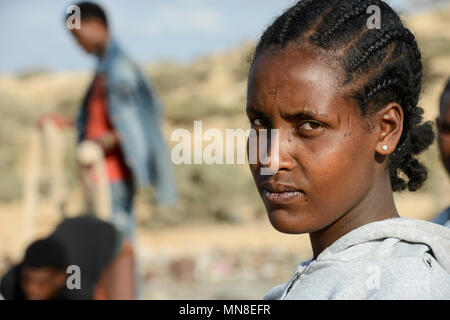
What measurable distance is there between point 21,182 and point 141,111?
1163cm

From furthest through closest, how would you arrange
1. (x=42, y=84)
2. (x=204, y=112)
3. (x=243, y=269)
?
(x=42, y=84) → (x=204, y=112) → (x=243, y=269)

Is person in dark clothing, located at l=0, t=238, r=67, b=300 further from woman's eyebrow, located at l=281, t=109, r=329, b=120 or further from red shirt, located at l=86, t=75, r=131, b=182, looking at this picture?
woman's eyebrow, located at l=281, t=109, r=329, b=120

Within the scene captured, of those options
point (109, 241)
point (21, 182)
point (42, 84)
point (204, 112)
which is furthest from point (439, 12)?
point (109, 241)

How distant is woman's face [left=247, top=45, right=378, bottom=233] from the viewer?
55.2 inches

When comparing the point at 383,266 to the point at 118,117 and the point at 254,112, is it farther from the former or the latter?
the point at 118,117

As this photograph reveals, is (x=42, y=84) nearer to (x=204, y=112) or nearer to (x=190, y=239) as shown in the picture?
(x=204, y=112)

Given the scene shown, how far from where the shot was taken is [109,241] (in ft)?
13.3

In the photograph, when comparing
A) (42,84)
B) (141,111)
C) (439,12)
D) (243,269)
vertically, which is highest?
(439,12)

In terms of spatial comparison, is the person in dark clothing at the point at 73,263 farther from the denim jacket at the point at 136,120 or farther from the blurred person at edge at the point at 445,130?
the blurred person at edge at the point at 445,130

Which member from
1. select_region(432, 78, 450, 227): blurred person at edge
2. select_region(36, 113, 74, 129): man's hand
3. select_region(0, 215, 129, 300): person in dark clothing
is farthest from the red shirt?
select_region(432, 78, 450, 227): blurred person at edge

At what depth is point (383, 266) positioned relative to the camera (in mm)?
1250

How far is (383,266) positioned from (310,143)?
310 millimetres
